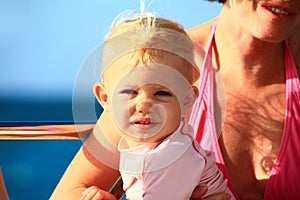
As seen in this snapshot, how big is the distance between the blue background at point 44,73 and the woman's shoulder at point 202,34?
34 cm

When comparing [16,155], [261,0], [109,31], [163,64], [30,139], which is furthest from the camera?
[16,155]

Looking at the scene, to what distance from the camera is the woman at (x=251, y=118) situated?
1384 mm

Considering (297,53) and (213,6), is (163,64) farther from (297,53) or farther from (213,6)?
(213,6)

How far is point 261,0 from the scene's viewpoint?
1.29m

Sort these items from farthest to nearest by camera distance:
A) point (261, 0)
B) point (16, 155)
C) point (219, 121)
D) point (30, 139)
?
1. point (16, 155)
2. point (30, 139)
3. point (219, 121)
4. point (261, 0)

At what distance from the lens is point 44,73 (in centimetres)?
198

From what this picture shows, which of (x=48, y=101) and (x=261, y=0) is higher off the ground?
(x=261, y=0)

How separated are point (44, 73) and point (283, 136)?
34.1 inches

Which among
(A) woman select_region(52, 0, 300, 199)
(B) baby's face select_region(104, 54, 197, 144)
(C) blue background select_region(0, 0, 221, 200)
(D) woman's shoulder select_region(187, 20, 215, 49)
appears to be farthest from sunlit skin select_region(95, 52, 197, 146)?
(C) blue background select_region(0, 0, 221, 200)

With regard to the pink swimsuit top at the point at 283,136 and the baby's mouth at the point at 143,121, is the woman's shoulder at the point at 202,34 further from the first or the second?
the baby's mouth at the point at 143,121

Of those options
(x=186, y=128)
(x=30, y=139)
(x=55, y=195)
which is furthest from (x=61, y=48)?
(x=186, y=128)

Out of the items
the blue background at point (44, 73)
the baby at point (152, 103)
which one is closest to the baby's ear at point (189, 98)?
the baby at point (152, 103)

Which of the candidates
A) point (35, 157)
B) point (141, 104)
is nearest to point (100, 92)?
point (141, 104)

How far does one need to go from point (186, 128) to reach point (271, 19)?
0.99ft
